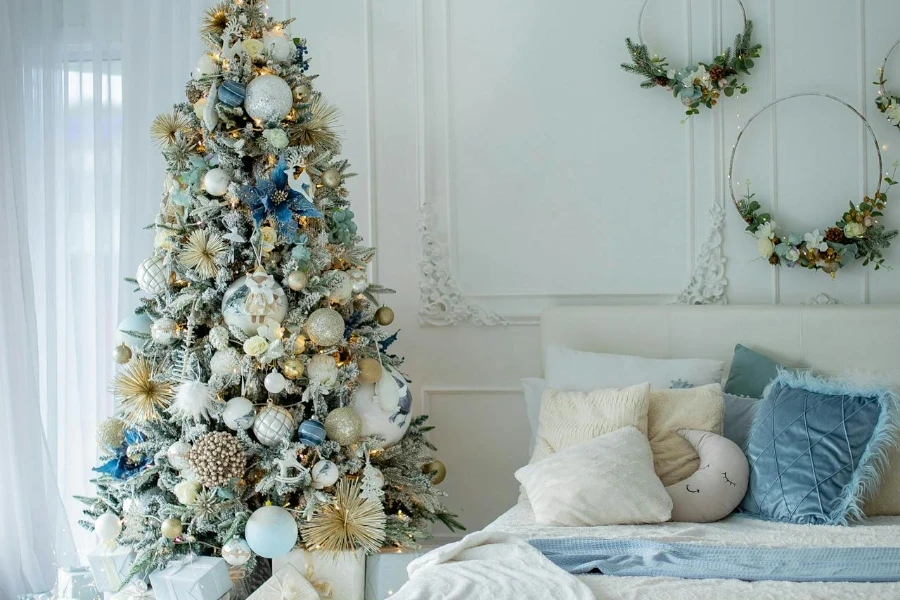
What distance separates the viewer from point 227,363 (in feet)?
7.59

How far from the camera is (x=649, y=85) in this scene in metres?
3.03

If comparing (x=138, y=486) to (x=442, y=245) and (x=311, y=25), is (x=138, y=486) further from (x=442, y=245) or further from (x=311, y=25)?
(x=311, y=25)

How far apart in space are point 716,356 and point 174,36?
2313 millimetres

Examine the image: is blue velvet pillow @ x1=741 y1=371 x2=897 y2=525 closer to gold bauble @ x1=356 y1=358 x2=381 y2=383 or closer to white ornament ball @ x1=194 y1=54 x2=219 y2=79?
gold bauble @ x1=356 y1=358 x2=381 y2=383

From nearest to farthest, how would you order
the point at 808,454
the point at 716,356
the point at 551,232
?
the point at 808,454 < the point at 716,356 < the point at 551,232

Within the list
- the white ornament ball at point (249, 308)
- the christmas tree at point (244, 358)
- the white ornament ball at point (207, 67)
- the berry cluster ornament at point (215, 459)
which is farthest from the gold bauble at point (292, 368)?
the white ornament ball at point (207, 67)

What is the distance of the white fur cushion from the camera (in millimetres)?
2414

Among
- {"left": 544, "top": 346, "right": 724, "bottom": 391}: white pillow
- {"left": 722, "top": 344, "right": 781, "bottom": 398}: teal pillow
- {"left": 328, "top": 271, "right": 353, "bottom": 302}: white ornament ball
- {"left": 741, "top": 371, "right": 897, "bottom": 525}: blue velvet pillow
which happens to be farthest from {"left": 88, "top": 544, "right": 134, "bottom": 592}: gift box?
{"left": 722, "top": 344, "right": 781, "bottom": 398}: teal pillow

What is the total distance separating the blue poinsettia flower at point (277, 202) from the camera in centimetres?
233

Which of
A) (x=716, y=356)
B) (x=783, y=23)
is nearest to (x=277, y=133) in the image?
(x=716, y=356)

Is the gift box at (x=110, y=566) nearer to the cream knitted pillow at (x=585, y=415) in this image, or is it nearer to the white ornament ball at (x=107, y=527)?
the white ornament ball at (x=107, y=527)

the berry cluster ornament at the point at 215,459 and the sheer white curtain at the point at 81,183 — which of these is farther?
the sheer white curtain at the point at 81,183

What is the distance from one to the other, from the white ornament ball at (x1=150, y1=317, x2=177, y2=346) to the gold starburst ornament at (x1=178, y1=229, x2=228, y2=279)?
0.17m

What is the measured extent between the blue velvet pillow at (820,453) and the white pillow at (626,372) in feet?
1.10
